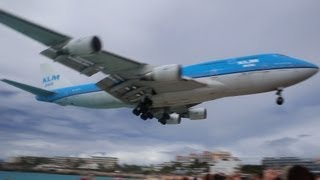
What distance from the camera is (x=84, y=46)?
23.3 m

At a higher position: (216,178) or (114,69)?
(114,69)

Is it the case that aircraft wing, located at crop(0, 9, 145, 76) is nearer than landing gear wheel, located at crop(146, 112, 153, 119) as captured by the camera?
Yes

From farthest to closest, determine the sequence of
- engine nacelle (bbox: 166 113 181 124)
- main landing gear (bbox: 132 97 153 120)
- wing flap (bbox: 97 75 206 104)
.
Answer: engine nacelle (bbox: 166 113 181 124)
main landing gear (bbox: 132 97 153 120)
wing flap (bbox: 97 75 206 104)

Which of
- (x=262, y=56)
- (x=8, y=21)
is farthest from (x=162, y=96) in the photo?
(x=8, y=21)

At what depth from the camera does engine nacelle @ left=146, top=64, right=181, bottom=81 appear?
25.9 meters

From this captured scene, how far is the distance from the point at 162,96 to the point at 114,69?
4183 millimetres

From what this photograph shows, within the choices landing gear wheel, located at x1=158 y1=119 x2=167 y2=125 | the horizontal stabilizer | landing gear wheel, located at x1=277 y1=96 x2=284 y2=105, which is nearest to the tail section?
the horizontal stabilizer

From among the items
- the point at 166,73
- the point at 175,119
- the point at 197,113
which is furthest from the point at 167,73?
the point at 175,119

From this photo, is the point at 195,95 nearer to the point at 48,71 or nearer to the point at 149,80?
the point at 149,80

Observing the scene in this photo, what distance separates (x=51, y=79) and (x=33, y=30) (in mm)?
17732

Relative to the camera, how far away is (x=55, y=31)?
23.4 m

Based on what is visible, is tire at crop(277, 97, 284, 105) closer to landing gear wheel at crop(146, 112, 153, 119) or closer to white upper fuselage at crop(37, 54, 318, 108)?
white upper fuselage at crop(37, 54, 318, 108)

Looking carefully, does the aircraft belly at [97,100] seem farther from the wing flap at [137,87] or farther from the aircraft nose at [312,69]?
the aircraft nose at [312,69]

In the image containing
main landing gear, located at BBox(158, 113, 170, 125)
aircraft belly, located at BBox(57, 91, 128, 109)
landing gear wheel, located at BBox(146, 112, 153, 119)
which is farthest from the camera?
main landing gear, located at BBox(158, 113, 170, 125)
